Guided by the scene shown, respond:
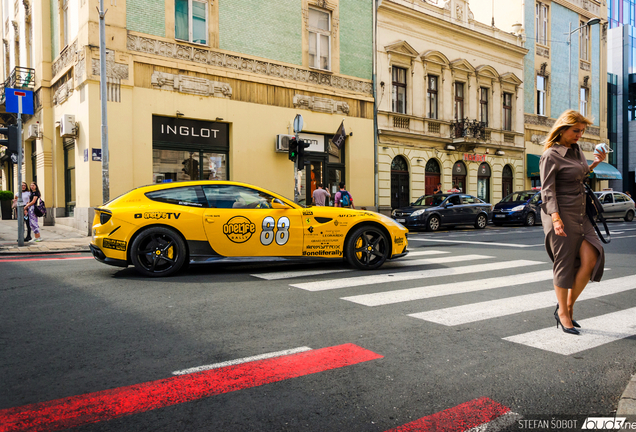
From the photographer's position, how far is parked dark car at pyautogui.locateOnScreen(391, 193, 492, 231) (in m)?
18.9

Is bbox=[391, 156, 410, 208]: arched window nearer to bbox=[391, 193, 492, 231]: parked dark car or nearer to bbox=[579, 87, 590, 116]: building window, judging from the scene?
bbox=[391, 193, 492, 231]: parked dark car

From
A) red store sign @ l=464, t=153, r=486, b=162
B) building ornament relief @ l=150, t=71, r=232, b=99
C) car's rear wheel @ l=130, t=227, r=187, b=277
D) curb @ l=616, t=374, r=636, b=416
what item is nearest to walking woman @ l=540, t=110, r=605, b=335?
curb @ l=616, t=374, r=636, b=416

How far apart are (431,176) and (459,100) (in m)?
4.78

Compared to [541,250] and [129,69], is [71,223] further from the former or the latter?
[541,250]

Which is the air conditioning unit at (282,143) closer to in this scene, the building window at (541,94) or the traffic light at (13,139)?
the traffic light at (13,139)

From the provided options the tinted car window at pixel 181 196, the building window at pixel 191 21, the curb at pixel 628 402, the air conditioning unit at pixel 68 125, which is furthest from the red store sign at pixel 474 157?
the curb at pixel 628 402

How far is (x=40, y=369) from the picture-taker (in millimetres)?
3508

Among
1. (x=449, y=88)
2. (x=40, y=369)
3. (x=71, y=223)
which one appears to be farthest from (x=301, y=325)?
(x=449, y=88)

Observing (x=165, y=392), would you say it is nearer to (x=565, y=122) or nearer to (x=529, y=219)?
(x=565, y=122)

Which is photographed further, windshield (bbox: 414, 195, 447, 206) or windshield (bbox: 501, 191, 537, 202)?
windshield (bbox: 501, 191, 537, 202)

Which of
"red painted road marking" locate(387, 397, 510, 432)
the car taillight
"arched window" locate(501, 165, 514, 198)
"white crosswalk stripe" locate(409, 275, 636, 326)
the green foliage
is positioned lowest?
"red painted road marking" locate(387, 397, 510, 432)

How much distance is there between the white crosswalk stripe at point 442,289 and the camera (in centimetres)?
587

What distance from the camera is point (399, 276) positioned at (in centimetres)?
753

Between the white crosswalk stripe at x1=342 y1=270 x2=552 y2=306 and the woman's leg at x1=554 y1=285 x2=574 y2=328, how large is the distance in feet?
5.72
